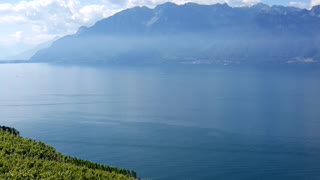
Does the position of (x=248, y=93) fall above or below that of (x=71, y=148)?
above

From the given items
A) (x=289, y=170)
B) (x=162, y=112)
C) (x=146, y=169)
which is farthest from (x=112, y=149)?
(x=162, y=112)

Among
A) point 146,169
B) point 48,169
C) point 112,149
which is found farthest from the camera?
point 112,149

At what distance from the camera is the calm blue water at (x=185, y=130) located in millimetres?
75562

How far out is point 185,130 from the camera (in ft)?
345

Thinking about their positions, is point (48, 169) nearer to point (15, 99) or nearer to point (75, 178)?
point (75, 178)

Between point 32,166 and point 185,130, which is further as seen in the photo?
point 185,130

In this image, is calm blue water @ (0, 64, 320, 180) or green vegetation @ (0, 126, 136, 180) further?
calm blue water @ (0, 64, 320, 180)

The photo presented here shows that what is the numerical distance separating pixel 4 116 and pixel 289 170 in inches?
3521

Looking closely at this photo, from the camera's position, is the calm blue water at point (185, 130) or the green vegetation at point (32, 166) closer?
the green vegetation at point (32, 166)

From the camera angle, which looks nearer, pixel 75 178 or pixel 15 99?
pixel 75 178

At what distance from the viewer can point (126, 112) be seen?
135m

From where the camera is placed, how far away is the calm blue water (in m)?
75.6

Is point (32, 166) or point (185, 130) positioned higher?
point (32, 166)

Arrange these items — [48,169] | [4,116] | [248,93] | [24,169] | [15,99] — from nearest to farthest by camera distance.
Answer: [24,169]
[48,169]
[4,116]
[15,99]
[248,93]
